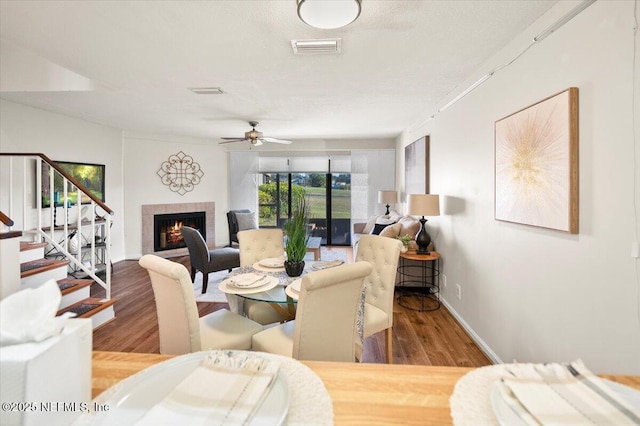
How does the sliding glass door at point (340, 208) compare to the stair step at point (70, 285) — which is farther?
the sliding glass door at point (340, 208)

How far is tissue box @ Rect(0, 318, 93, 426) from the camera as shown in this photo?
15.5 inches

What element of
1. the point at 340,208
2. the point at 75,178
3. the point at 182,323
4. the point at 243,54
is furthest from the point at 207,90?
the point at 340,208

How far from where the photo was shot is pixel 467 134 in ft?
9.59

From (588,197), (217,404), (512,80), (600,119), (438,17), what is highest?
(438,17)

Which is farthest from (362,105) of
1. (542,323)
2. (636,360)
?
(636,360)

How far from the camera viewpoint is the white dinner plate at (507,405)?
1.55 feet

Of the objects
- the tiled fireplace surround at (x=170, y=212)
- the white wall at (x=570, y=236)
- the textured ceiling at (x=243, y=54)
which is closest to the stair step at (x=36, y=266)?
the textured ceiling at (x=243, y=54)

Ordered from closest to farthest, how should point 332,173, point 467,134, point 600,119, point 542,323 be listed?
1. point 600,119
2. point 542,323
3. point 467,134
4. point 332,173

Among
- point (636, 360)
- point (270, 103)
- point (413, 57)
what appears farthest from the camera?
point (270, 103)

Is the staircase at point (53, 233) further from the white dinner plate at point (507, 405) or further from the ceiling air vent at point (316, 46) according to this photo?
the white dinner plate at point (507, 405)

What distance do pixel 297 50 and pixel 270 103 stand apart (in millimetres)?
1576

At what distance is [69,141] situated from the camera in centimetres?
452

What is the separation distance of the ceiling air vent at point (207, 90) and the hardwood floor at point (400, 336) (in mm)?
2472

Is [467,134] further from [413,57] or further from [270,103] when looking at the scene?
[270,103]
